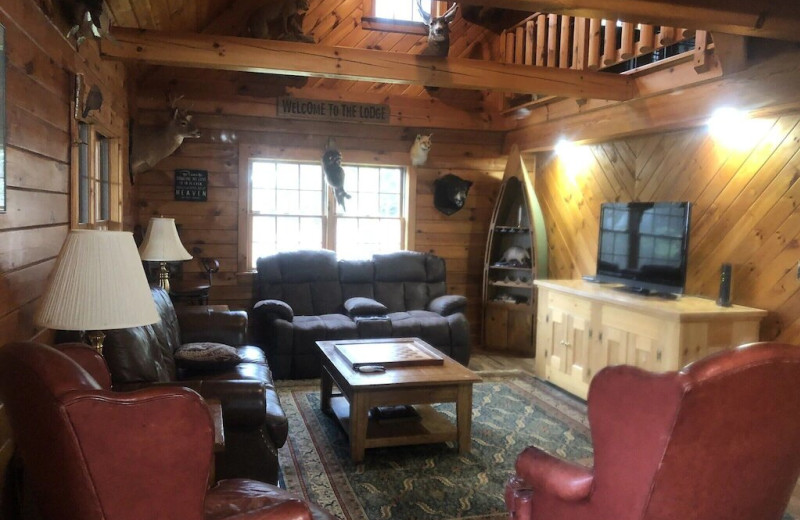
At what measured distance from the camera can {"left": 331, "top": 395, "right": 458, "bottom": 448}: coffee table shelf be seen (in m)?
3.38

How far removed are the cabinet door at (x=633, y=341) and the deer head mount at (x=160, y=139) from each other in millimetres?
3508

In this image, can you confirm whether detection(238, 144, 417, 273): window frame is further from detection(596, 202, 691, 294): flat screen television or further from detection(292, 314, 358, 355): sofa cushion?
detection(596, 202, 691, 294): flat screen television

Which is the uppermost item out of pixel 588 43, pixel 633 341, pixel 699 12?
pixel 588 43

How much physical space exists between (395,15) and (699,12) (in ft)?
12.3

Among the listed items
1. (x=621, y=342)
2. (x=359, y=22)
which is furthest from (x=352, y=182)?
(x=621, y=342)

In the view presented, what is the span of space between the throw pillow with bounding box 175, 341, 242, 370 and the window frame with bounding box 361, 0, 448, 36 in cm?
380

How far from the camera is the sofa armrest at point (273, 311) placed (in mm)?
5012

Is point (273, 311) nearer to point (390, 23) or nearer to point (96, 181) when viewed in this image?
point (96, 181)

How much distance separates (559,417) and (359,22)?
13.3ft

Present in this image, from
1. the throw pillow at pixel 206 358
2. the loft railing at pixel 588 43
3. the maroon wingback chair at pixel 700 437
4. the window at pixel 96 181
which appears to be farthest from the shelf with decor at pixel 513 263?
the maroon wingback chair at pixel 700 437

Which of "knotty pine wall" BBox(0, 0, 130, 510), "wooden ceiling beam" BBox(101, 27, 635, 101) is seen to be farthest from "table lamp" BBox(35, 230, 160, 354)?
"wooden ceiling beam" BBox(101, 27, 635, 101)

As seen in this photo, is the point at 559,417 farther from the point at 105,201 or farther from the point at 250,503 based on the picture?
the point at 105,201

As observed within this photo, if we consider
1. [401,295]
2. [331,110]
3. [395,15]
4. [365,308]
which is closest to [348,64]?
[331,110]

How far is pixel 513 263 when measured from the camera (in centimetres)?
607
